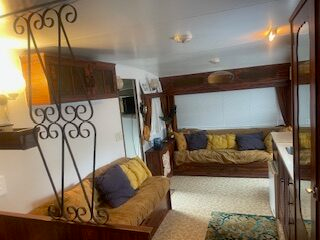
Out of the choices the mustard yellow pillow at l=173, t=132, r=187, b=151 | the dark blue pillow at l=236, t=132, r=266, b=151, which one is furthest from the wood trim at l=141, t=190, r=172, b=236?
the dark blue pillow at l=236, t=132, r=266, b=151

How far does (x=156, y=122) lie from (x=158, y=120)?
124 millimetres

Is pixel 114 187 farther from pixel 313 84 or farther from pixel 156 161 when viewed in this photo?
pixel 313 84

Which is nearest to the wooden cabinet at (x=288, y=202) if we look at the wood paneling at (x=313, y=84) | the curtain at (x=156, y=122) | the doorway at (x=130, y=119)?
the wood paneling at (x=313, y=84)

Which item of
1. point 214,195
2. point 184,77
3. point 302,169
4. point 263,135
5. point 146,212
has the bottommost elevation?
point 214,195

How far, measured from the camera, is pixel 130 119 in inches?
161

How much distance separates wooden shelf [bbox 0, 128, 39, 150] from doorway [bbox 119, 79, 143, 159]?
2.58 metres

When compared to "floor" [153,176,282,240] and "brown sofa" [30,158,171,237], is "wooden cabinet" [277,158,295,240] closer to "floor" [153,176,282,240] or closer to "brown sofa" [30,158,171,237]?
"floor" [153,176,282,240]

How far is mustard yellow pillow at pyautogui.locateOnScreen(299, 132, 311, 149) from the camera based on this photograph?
1.20 metres

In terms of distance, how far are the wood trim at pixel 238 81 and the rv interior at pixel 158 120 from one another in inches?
0.9

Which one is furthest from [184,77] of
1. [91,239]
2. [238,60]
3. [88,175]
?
[91,239]

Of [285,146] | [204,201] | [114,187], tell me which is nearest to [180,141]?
[204,201]

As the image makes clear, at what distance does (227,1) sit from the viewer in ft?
4.35

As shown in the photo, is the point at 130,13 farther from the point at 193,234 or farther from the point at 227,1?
the point at 193,234

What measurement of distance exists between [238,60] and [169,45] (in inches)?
83.8
